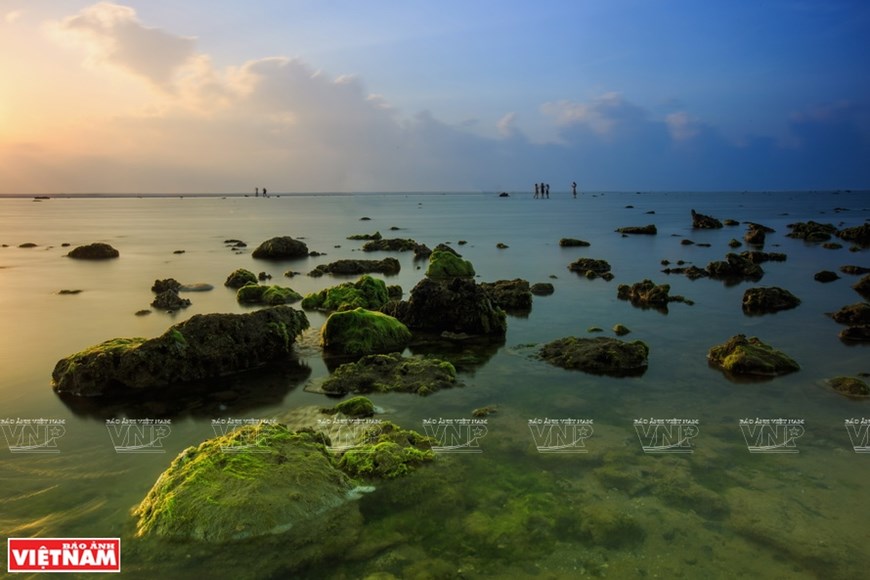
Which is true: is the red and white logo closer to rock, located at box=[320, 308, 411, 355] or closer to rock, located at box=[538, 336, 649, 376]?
rock, located at box=[320, 308, 411, 355]

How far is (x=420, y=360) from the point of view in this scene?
1445 cm

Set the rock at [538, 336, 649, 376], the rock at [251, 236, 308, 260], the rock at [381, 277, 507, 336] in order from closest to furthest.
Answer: the rock at [538, 336, 649, 376] < the rock at [381, 277, 507, 336] < the rock at [251, 236, 308, 260]

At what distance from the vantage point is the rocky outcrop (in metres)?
33.0

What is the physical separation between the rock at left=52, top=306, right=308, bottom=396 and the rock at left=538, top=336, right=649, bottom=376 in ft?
24.9

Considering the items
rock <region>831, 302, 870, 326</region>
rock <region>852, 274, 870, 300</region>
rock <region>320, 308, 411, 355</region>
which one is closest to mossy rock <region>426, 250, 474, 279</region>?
rock <region>320, 308, 411, 355</region>

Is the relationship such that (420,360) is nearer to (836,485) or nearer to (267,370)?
(267,370)

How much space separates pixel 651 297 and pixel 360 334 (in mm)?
13232

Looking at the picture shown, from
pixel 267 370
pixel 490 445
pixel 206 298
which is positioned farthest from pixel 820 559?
pixel 206 298

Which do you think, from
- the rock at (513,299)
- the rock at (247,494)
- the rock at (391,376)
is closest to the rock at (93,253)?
the rock at (513,299)

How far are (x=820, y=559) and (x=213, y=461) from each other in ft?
27.3

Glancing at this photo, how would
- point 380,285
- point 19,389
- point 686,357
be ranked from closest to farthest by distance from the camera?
point 19,389
point 686,357
point 380,285

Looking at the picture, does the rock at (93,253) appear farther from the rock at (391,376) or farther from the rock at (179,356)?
the rock at (391,376)

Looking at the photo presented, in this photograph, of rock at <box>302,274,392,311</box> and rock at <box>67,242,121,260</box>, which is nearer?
rock at <box>302,274,392,311</box>

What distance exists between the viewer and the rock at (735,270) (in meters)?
31.2
